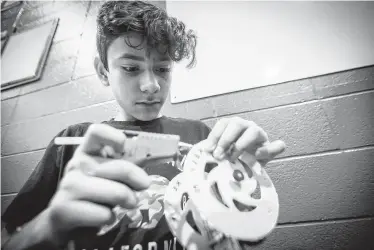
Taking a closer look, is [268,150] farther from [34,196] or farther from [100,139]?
[34,196]

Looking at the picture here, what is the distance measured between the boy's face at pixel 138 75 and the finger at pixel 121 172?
0.32 metres

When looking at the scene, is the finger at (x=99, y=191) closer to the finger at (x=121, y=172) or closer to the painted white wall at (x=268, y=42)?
the finger at (x=121, y=172)

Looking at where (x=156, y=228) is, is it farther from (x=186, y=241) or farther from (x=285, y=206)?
(x=285, y=206)

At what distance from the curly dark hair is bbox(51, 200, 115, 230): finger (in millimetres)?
467

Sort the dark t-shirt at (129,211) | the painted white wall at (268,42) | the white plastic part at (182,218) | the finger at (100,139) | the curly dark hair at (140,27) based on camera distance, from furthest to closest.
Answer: the painted white wall at (268,42)
the curly dark hair at (140,27)
the dark t-shirt at (129,211)
the white plastic part at (182,218)
the finger at (100,139)

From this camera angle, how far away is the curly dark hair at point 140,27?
0.66 metres

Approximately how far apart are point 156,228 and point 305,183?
0.54 meters

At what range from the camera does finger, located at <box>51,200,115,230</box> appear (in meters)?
0.32

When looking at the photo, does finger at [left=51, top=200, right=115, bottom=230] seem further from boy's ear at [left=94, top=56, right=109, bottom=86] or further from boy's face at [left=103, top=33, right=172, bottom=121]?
boy's ear at [left=94, top=56, right=109, bottom=86]

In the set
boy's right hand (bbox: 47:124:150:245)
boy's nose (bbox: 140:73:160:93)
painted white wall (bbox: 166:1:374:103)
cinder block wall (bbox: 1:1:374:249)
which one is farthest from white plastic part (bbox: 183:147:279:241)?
painted white wall (bbox: 166:1:374:103)

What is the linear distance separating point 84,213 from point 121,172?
8cm

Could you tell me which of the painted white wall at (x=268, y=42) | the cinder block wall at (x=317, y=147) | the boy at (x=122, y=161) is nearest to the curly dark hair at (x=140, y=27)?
the boy at (x=122, y=161)

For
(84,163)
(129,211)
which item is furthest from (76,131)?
(84,163)

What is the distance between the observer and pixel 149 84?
600 millimetres
